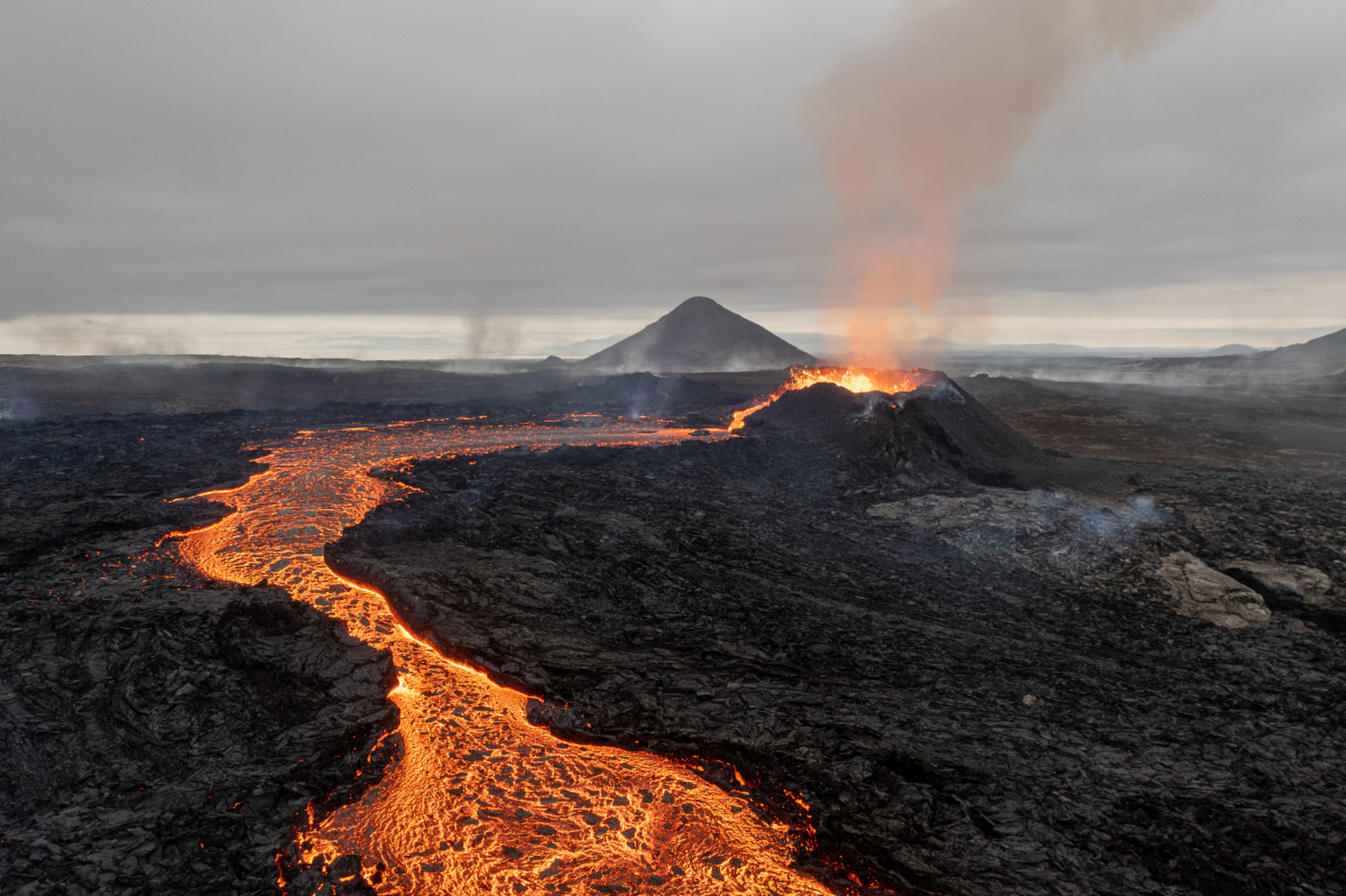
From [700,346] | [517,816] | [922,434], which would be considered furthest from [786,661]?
[700,346]

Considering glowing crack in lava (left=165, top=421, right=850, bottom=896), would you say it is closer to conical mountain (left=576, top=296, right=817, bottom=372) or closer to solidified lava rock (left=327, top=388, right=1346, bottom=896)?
solidified lava rock (left=327, top=388, right=1346, bottom=896)

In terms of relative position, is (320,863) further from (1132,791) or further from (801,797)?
(1132,791)

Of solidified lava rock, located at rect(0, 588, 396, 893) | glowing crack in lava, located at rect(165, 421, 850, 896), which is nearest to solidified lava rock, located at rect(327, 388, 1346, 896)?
glowing crack in lava, located at rect(165, 421, 850, 896)

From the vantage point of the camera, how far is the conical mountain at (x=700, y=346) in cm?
12378

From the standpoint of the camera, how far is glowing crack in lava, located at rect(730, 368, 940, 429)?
104 ft

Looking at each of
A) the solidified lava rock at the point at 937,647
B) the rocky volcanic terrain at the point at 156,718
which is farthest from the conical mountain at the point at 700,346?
the rocky volcanic terrain at the point at 156,718

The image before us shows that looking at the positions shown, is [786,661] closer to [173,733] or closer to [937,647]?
[937,647]

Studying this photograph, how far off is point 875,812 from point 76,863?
8.88 metres

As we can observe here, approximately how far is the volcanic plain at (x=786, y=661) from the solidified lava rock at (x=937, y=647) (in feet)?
0.20

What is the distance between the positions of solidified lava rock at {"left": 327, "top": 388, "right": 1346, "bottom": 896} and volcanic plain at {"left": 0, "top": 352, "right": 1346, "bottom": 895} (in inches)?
2.4

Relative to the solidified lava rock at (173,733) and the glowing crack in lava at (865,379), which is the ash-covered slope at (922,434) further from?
the solidified lava rock at (173,733)

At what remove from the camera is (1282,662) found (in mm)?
11406

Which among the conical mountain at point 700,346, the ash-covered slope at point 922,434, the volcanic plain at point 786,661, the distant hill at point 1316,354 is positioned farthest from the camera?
the conical mountain at point 700,346

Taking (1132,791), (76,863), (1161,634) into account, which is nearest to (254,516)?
(76,863)
